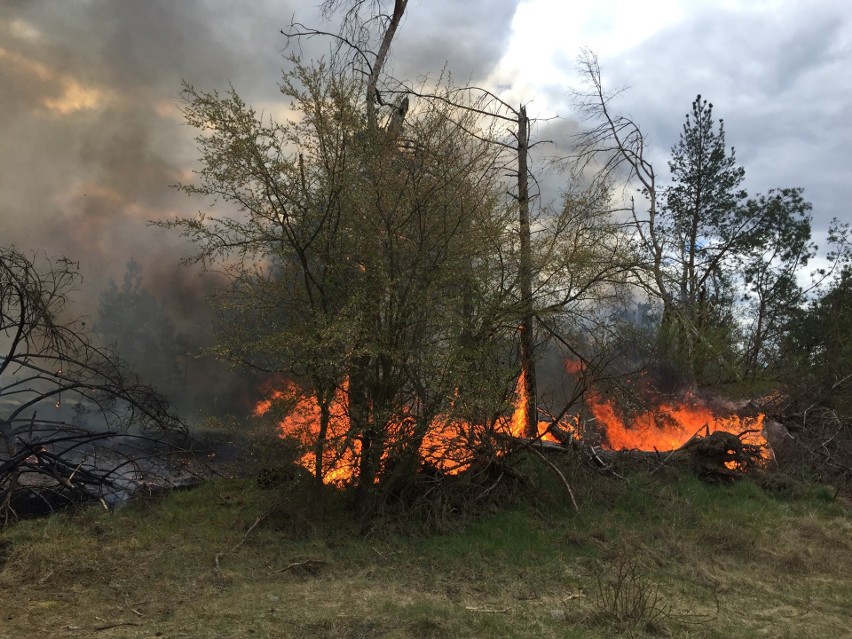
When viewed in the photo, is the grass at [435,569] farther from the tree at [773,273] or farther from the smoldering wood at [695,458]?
the tree at [773,273]

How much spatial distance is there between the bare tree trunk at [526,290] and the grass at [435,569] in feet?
6.20

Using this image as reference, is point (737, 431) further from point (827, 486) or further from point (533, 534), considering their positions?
point (533, 534)

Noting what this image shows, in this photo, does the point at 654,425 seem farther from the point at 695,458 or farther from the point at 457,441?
the point at 457,441

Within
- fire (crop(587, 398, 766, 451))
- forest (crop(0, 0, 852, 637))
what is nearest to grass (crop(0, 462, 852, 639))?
forest (crop(0, 0, 852, 637))

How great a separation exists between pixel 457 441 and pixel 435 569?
2184 millimetres

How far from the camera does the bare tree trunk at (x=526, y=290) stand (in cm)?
999

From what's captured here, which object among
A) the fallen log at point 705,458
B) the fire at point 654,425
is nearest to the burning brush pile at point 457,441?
the fallen log at point 705,458

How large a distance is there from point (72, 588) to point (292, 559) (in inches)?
93.0

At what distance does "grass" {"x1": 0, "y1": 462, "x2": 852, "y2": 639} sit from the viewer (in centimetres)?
595

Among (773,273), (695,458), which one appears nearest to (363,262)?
(695,458)

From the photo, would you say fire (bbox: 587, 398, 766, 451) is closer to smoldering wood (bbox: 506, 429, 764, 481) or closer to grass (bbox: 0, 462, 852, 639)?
smoldering wood (bbox: 506, 429, 764, 481)

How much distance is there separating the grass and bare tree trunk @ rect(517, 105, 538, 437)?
1889 millimetres

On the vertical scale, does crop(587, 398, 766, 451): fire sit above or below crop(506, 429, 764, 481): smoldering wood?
above

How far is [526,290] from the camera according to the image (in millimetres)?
10000
